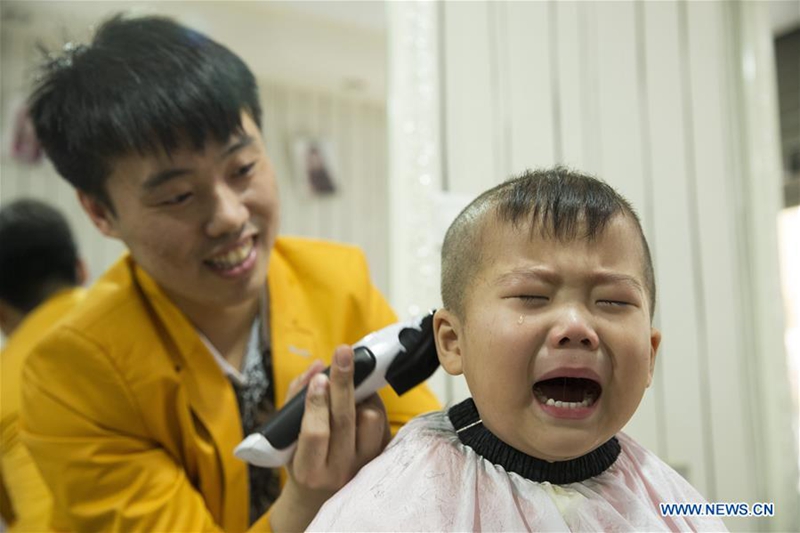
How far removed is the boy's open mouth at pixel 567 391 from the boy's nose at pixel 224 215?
425 millimetres

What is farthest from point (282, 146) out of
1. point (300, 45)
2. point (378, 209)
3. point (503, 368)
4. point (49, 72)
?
point (503, 368)

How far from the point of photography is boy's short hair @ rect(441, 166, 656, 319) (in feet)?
1.89

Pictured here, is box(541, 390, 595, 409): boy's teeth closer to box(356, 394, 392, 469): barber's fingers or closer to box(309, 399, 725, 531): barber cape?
box(309, 399, 725, 531): barber cape

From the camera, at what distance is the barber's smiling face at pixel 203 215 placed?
808 millimetres

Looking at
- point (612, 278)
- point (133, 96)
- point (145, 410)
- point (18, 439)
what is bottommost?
point (18, 439)

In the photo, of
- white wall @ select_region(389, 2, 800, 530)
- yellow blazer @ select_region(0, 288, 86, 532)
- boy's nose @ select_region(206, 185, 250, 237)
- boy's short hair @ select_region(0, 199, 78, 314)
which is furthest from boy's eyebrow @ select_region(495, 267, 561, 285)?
boy's short hair @ select_region(0, 199, 78, 314)

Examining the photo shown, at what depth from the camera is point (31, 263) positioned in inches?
62.1

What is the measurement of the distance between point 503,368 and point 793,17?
2.53 ft

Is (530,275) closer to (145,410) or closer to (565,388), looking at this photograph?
(565,388)

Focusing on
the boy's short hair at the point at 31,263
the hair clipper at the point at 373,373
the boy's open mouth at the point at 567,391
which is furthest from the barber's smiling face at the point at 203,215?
the boy's short hair at the point at 31,263

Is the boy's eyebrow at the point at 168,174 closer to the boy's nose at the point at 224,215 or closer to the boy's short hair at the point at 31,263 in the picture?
the boy's nose at the point at 224,215

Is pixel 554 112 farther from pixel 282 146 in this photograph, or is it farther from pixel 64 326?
pixel 282 146

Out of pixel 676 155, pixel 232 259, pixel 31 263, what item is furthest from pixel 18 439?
pixel 676 155

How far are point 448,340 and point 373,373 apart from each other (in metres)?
0.09
